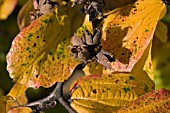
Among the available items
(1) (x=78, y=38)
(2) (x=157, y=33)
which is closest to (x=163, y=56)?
(2) (x=157, y=33)

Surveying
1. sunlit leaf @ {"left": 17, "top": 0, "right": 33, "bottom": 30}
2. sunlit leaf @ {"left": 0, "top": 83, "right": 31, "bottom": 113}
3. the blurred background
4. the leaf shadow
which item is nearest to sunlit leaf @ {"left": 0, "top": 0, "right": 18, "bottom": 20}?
the blurred background

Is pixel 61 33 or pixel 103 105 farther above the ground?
pixel 61 33

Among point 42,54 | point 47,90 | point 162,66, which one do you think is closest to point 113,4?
point 42,54

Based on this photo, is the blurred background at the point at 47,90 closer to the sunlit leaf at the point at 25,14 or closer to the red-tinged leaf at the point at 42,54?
the sunlit leaf at the point at 25,14

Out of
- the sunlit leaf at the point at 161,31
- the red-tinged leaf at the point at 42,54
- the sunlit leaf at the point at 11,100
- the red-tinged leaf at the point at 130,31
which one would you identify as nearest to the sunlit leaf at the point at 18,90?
the sunlit leaf at the point at 11,100

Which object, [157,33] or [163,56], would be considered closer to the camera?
[157,33]

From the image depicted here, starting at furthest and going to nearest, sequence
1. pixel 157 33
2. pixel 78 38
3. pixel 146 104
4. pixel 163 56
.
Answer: pixel 163 56, pixel 157 33, pixel 78 38, pixel 146 104

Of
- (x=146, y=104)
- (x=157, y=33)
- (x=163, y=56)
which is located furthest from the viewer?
(x=163, y=56)

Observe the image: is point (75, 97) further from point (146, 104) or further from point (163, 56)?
point (163, 56)
